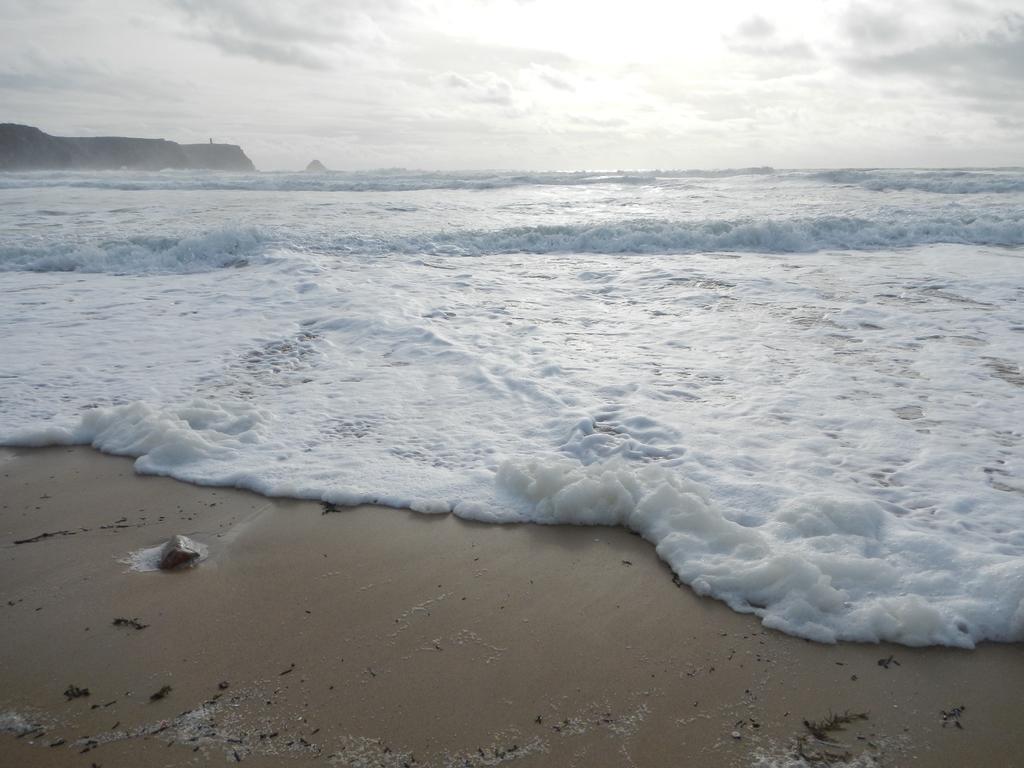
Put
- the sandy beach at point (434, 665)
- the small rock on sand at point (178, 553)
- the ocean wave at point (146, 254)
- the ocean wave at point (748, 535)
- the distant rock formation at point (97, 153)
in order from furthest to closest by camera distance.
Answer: the distant rock formation at point (97, 153)
the ocean wave at point (146, 254)
the small rock on sand at point (178, 553)
the ocean wave at point (748, 535)
the sandy beach at point (434, 665)

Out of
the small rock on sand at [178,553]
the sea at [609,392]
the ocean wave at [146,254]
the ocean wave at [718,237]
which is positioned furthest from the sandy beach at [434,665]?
the ocean wave at [718,237]

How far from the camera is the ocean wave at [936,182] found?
2022cm

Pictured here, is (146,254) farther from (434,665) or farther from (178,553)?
(434,665)

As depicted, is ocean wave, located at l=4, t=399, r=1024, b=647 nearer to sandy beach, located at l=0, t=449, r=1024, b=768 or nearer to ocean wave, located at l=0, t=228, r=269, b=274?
sandy beach, located at l=0, t=449, r=1024, b=768

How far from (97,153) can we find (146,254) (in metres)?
78.2

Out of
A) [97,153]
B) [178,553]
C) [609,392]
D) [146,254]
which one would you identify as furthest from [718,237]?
[97,153]

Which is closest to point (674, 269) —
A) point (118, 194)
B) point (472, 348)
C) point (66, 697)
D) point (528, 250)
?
point (528, 250)

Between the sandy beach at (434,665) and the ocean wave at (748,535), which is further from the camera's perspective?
the ocean wave at (748,535)

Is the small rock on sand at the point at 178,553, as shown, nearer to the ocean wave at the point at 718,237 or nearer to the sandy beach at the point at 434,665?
the sandy beach at the point at 434,665

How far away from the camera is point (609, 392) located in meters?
5.35

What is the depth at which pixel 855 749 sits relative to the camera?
7.10 ft

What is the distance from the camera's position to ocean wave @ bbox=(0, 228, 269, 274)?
37.0ft

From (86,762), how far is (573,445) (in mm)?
2996

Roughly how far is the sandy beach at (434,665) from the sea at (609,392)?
0.24m
